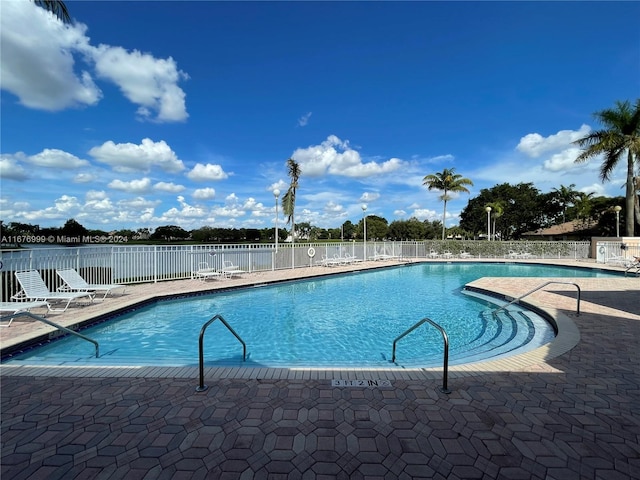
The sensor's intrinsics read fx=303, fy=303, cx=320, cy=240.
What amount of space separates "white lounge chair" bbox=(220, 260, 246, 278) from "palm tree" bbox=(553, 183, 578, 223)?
53.6 meters

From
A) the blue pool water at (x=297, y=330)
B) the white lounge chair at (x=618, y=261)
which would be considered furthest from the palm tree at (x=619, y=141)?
the blue pool water at (x=297, y=330)

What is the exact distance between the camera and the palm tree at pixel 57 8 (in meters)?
6.93

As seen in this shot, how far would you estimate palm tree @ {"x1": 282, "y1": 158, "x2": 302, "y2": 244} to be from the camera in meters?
25.6

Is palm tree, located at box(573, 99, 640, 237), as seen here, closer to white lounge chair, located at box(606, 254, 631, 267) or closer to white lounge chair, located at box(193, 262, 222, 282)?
white lounge chair, located at box(606, 254, 631, 267)

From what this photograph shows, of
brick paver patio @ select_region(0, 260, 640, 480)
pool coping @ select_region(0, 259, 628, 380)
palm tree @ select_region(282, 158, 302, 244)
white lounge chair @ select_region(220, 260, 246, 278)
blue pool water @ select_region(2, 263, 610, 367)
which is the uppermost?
palm tree @ select_region(282, 158, 302, 244)

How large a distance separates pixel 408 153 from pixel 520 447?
97.0 feet

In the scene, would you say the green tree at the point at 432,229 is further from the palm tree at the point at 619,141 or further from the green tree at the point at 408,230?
the palm tree at the point at 619,141

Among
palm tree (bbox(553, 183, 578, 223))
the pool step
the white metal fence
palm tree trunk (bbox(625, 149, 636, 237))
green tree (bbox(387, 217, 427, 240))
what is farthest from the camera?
green tree (bbox(387, 217, 427, 240))

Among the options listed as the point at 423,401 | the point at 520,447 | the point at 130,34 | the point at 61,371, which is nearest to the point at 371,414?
the point at 423,401

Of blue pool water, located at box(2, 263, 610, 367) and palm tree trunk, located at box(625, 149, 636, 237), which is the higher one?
palm tree trunk, located at box(625, 149, 636, 237)

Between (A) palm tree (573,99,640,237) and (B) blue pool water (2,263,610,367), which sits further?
(A) palm tree (573,99,640,237)

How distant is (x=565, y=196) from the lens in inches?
1859

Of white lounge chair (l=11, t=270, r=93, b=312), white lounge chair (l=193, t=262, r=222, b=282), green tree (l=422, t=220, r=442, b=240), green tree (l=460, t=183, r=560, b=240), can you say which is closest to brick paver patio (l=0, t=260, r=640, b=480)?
white lounge chair (l=11, t=270, r=93, b=312)

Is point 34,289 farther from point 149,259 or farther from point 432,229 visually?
point 432,229
